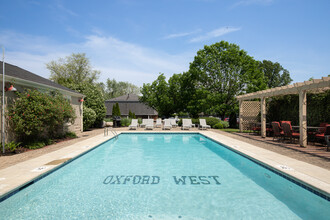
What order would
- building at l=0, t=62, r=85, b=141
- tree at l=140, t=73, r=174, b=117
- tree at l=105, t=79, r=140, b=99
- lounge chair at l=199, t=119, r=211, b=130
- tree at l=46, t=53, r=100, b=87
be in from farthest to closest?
tree at l=105, t=79, r=140, b=99 → tree at l=46, t=53, r=100, b=87 → tree at l=140, t=73, r=174, b=117 → lounge chair at l=199, t=119, r=211, b=130 → building at l=0, t=62, r=85, b=141

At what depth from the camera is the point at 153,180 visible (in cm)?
524

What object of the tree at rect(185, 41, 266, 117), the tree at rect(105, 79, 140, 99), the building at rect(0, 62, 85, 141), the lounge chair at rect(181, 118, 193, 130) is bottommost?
the lounge chair at rect(181, 118, 193, 130)

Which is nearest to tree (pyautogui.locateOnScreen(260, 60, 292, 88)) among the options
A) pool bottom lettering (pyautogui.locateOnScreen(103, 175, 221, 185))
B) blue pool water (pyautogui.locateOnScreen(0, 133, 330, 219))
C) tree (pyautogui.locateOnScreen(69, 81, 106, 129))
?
tree (pyautogui.locateOnScreen(69, 81, 106, 129))

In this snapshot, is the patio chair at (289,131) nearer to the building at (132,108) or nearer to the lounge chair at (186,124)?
the lounge chair at (186,124)

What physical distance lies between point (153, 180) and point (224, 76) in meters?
18.0

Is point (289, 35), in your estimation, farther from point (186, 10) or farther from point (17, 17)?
point (17, 17)

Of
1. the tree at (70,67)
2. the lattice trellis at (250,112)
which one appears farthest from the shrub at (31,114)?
the tree at (70,67)

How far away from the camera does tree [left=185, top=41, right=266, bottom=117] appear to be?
2020 cm

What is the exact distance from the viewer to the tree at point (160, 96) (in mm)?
26719

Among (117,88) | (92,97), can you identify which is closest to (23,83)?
(92,97)

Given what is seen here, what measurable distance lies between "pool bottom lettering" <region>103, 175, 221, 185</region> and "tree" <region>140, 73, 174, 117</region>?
20851 millimetres

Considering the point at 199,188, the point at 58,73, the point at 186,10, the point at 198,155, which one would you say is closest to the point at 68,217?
the point at 199,188

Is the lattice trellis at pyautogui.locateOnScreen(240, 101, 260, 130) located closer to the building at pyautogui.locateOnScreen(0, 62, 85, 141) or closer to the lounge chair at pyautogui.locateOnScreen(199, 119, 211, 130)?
the lounge chair at pyautogui.locateOnScreen(199, 119, 211, 130)

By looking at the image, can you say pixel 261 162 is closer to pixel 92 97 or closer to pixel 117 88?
pixel 92 97
